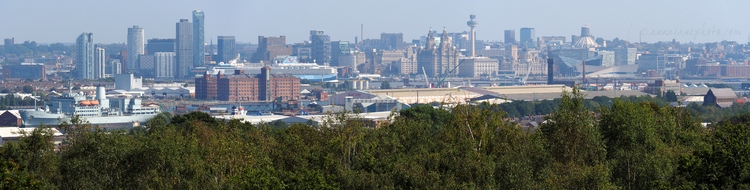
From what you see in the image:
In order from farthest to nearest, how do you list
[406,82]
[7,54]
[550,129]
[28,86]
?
[7,54], [406,82], [28,86], [550,129]

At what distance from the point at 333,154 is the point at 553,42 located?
168 m

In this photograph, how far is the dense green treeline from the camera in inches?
612

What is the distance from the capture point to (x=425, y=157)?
17.5 meters

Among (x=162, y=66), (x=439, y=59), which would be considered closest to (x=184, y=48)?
(x=162, y=66)

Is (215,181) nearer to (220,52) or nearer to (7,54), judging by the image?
(220,52)

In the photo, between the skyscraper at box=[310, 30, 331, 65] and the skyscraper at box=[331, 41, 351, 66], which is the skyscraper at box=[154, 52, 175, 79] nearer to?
the skyscraper at box=[310, 30, 331, 65]

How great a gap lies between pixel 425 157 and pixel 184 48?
390 feet

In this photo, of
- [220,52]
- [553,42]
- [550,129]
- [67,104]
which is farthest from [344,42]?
[550,129]

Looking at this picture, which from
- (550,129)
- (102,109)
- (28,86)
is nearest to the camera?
(550,129)

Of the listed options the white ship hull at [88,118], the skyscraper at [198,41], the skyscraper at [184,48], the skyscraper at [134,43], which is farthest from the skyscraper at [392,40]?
the white ship hull at [88,118]

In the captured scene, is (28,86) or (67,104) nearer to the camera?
(67,104)

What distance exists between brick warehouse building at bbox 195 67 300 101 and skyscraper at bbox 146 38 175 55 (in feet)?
174

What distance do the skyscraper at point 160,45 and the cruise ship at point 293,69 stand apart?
1324 cm

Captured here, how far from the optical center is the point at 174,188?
16469 mm
